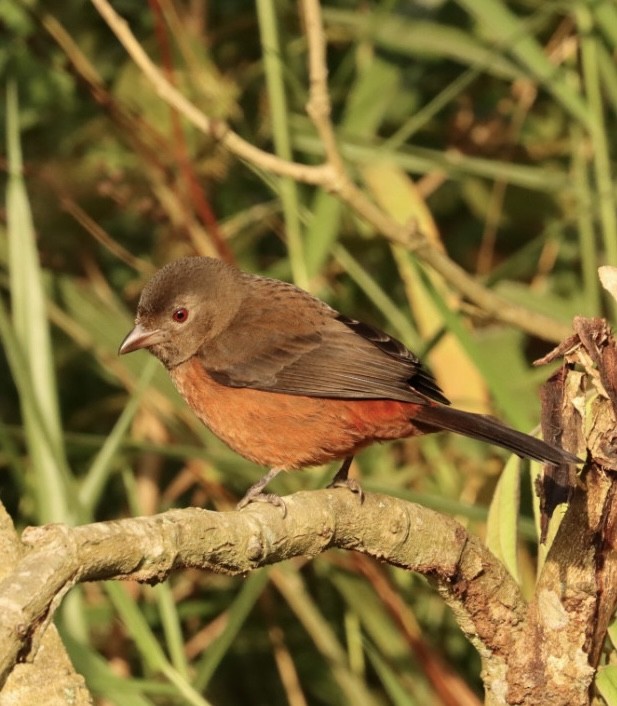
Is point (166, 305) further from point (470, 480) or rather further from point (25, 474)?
point (470, 480)

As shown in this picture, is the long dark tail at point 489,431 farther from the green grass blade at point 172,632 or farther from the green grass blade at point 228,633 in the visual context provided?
the green grass blade at point 172,632

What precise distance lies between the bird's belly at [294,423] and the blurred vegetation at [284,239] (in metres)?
0.24

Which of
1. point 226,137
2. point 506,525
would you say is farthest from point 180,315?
point 506,525

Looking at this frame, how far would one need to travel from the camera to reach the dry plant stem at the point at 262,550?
1.66 meters

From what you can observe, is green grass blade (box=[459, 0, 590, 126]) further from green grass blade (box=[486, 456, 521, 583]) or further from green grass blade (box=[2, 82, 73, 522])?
green grass blade (box=[486, 456, 521, 583])

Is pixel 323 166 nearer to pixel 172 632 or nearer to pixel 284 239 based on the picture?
pixel 284 239

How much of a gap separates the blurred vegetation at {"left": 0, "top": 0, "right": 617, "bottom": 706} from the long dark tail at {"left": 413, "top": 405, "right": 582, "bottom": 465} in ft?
0.94

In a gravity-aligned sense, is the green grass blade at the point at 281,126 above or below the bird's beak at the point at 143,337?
above

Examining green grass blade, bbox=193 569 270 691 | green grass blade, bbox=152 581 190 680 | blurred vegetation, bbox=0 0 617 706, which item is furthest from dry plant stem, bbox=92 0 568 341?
green grass blade, bbox=152 581 190 680

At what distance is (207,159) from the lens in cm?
506

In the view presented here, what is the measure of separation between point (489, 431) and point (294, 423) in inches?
31.1

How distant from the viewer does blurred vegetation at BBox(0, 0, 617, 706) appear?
4.16 meters

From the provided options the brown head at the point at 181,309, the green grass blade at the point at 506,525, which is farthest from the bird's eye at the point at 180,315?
the green grass blade at the point at 506,525

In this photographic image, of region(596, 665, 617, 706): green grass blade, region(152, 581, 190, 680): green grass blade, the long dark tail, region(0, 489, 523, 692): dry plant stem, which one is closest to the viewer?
region(0, 489, 523, 692): dry plant stem
